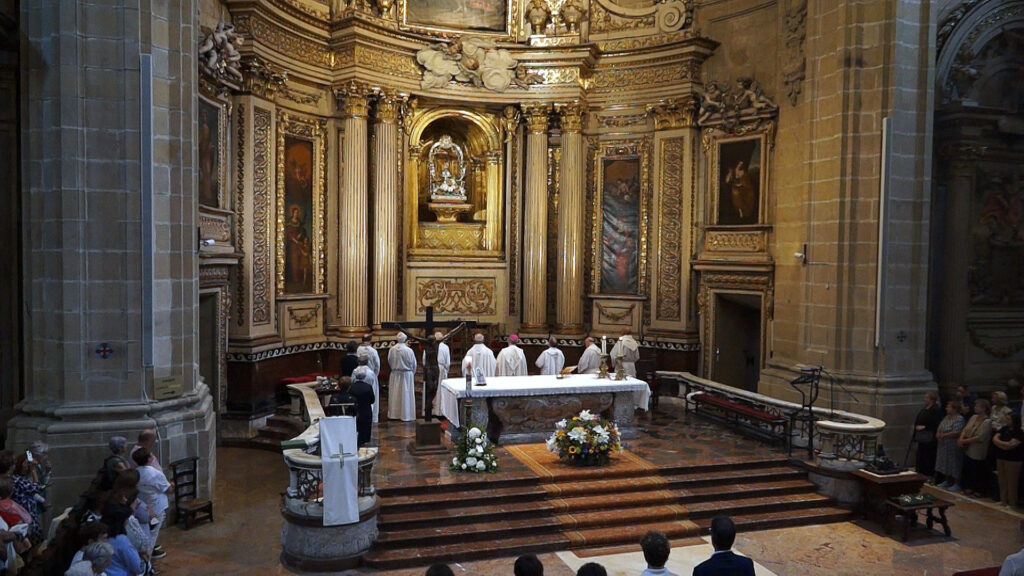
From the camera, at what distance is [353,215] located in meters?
18.2

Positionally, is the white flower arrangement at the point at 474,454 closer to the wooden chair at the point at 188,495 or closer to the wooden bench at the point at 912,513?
the wooden chair at the point at 188,495

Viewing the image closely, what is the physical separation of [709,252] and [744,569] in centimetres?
1352

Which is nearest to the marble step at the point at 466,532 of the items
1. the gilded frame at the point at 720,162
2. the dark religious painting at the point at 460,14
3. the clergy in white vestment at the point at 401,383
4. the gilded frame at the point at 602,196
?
the clergy in white vestment at the point at 401,383

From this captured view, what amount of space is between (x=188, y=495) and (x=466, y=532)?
3916 mm

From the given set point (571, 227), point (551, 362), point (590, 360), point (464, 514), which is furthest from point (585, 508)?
point (571, 227)

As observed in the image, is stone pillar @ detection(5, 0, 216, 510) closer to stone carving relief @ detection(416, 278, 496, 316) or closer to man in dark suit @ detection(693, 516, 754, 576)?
man in dark suit @ detection(693, 516, 754, 576)

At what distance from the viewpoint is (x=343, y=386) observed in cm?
1287

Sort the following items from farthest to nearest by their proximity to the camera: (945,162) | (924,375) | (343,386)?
(945,162), (924,375), (343,386)

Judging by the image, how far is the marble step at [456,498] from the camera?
1067cm

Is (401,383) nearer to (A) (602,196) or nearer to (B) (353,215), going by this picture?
(B) (353,215)

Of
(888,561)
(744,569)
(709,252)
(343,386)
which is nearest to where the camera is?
(744,569)

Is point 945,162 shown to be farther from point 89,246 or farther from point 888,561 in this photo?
point 89,246

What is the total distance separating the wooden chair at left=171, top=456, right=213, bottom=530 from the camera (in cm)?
1057

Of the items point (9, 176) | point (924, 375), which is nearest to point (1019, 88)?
point (924, 375)
